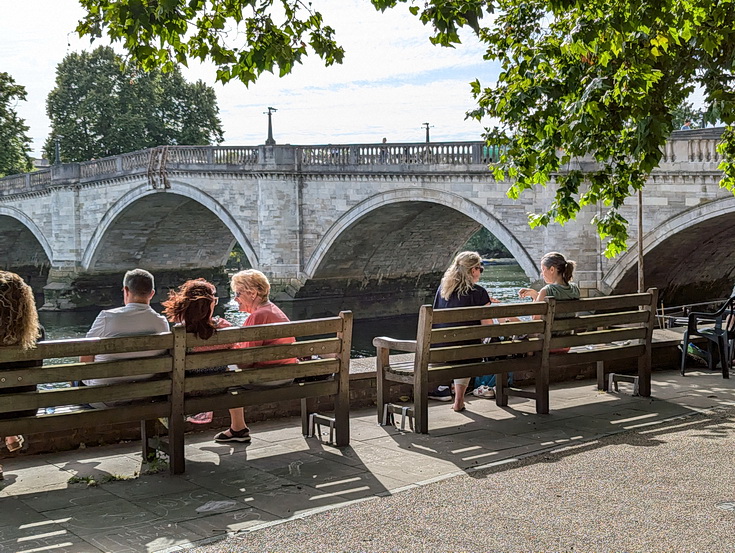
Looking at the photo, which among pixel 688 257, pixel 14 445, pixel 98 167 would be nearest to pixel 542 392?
pixel 14 445

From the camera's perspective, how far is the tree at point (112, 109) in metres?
42.2

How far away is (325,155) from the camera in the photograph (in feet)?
79.9

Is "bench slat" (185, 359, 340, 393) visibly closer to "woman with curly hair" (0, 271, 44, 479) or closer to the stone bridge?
"woman with curly hair" (0, 271, 44, 479)

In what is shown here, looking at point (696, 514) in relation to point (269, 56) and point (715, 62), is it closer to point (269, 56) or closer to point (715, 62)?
point (269, 56)

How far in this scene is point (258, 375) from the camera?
4.55 m

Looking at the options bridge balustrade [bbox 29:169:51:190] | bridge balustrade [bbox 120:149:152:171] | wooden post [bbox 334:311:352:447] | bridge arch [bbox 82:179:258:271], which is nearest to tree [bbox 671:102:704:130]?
wooden post [bbox 334:311:352:447]

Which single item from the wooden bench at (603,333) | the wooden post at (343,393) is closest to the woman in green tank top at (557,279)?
the wooden bench at (603,333)

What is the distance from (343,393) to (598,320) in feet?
6.70

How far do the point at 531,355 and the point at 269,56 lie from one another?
2.41 meters

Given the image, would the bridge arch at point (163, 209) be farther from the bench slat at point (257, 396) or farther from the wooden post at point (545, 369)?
the bench slat at point (257, 396)

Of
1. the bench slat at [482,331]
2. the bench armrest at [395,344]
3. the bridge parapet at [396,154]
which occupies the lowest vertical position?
the bench armrest at [395,344]

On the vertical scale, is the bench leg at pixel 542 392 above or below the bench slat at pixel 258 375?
below

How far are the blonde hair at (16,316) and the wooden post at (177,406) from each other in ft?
2.02

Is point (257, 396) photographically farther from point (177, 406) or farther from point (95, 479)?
point (95, 479)
